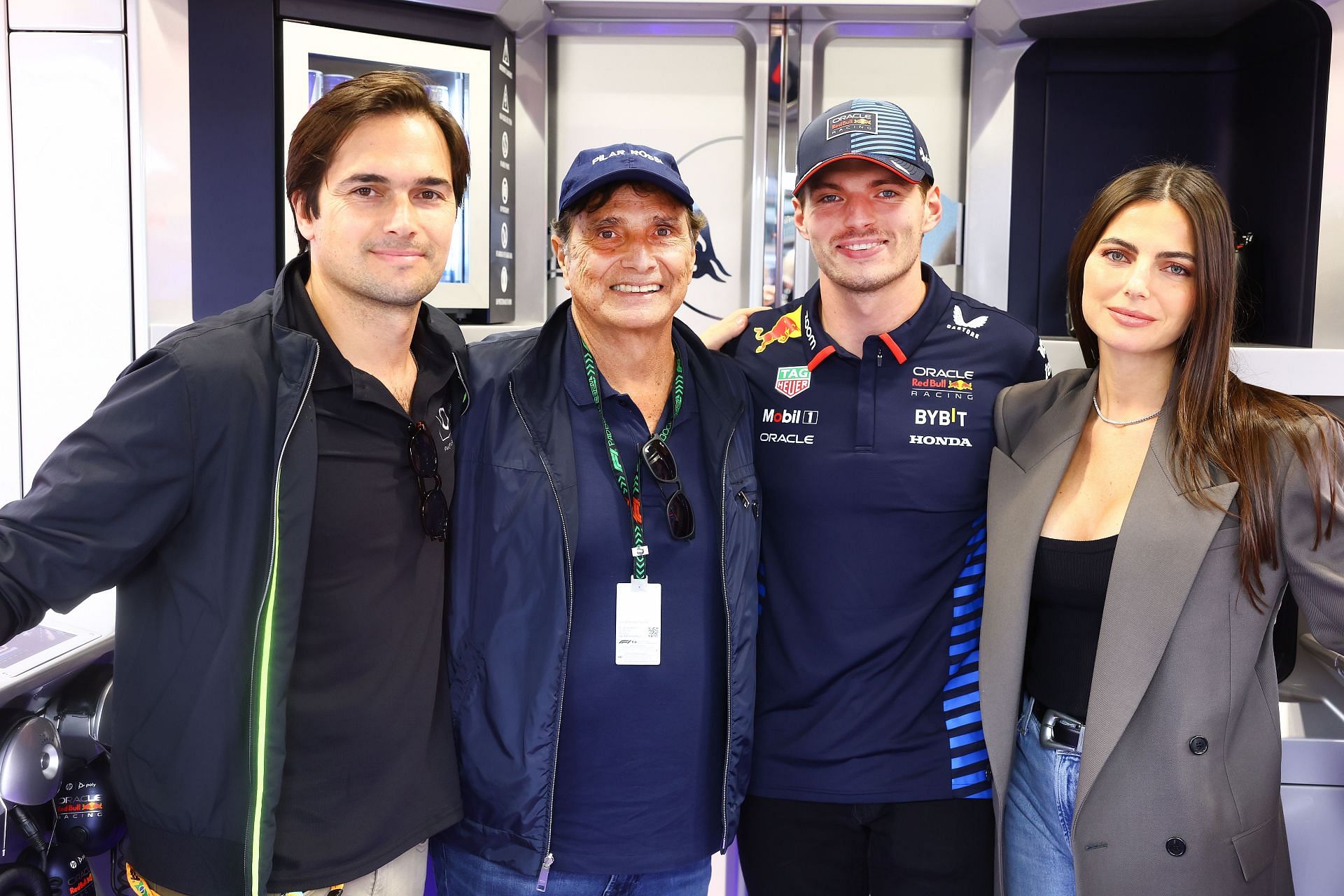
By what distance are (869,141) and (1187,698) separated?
99 centimetres

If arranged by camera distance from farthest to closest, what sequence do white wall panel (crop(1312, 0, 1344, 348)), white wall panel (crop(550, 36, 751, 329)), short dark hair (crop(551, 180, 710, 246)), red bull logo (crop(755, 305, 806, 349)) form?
white wall panel (crop(550, 36, 751, 329)) → white wall panel (crop(1312, 0, 1344, 348)) → red bull logo (crop(755, 305, 806, 349)) → short dark hair (crop(551, 180, 710, 246))

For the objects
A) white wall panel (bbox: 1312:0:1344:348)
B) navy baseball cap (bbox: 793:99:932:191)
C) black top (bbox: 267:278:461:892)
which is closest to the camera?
black top (bbox: 267:278:461:892)

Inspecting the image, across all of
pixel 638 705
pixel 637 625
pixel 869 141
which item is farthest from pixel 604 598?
pixel 869 141

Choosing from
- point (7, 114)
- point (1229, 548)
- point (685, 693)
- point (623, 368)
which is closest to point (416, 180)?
point (623, 368)

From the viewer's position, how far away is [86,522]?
44.8 inches

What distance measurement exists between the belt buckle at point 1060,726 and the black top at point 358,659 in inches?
34.8

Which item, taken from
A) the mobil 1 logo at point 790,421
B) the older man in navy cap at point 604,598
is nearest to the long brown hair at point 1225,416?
the mobil 1 logo at point 790,421

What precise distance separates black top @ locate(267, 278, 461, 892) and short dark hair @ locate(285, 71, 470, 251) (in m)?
0.16

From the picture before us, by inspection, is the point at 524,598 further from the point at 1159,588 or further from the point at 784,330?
the point at 1159,588

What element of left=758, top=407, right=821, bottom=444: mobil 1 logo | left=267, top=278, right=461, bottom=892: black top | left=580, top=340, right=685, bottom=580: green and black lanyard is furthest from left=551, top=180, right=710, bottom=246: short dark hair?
left=267, top=278, right=461, bottom=892: black top

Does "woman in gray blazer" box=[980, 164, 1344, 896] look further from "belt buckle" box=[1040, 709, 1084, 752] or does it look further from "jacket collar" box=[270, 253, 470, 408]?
"jacket collar" box=[270, 253, 470, 408]

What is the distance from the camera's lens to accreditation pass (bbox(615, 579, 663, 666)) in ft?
4.88

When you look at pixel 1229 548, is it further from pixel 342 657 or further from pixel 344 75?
pixel 344 75

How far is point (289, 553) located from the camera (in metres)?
1.24
